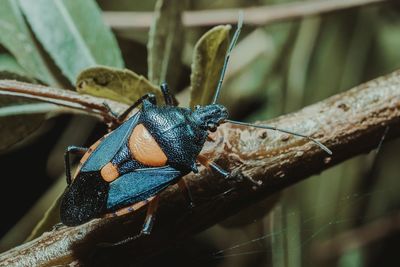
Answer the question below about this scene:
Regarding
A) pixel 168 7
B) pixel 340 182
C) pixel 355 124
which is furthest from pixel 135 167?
pixel 340 182

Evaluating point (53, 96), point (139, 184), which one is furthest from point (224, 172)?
point (53, 96)

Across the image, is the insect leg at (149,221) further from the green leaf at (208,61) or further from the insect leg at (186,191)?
the green leaf at (208,61)

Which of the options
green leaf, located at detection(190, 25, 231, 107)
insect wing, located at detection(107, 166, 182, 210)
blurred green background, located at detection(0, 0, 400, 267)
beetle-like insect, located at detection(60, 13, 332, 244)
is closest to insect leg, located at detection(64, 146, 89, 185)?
beetle-like insect, located at detection(60, 13, 332, 244)

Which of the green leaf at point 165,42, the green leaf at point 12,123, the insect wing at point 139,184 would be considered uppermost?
the green leaf at point 165,42

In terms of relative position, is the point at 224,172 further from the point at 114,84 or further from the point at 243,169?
the point at 114,84

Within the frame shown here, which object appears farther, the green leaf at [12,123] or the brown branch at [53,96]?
the green leaf at [12,123]

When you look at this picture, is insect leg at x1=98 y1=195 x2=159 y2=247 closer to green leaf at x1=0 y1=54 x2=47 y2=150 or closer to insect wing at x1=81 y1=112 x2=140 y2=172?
insect wing at x1=81 y1=112 x2=140 y2=172

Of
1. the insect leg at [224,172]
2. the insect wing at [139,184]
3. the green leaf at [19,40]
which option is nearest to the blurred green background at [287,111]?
the green leaf at [19,40]
